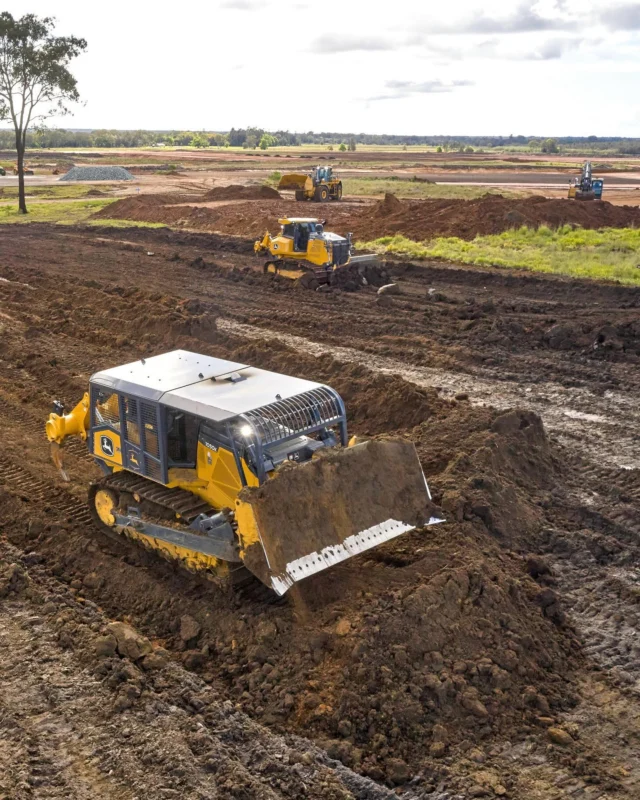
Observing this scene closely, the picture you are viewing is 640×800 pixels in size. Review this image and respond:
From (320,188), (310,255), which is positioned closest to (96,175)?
(320,188)

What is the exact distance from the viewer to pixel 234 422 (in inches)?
328

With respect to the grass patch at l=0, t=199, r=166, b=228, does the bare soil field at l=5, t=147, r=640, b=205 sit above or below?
above

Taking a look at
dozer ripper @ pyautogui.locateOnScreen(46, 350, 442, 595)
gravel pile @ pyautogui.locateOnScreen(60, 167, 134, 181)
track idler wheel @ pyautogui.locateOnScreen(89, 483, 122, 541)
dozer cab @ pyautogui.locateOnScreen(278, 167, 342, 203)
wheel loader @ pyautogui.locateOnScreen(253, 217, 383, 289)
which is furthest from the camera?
gravel pile @ pyautogui.locateOnScreen(60, 167, 134, 181)

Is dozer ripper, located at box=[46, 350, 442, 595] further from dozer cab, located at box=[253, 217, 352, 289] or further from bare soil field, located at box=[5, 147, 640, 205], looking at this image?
bare soil field, located at box=[5, 147, 640, 205]

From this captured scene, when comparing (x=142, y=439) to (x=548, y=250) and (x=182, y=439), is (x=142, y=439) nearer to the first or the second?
(x=182, y=439)

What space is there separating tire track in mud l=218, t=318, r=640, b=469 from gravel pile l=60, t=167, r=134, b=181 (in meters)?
59.4

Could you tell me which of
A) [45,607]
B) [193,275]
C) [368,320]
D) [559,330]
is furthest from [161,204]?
[45,607]

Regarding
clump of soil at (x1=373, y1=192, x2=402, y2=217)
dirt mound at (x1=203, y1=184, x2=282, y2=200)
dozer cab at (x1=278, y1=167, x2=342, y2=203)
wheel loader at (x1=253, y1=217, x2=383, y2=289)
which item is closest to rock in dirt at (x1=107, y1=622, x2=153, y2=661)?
wheel loader at (x1=253, y1=217, x2=383, y2=289)

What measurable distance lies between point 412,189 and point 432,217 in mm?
21305

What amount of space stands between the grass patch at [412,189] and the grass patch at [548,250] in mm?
18188

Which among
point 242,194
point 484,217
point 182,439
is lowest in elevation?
point 182,439

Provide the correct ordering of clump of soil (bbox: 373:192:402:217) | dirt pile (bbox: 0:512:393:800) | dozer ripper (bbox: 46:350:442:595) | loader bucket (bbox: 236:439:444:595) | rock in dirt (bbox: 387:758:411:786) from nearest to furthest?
dirt pile (bbox: 0:512:393:800)
rock in dirt (bbox: 387:758:411:786)
loader bucket (bbox: 236:439:444:595)
dozer ripper (bbox: 46:350:442:595)
clump of soil (bbox: 373:192:402:217)

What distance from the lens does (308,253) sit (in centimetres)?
2569

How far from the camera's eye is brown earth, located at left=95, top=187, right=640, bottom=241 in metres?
36.1
